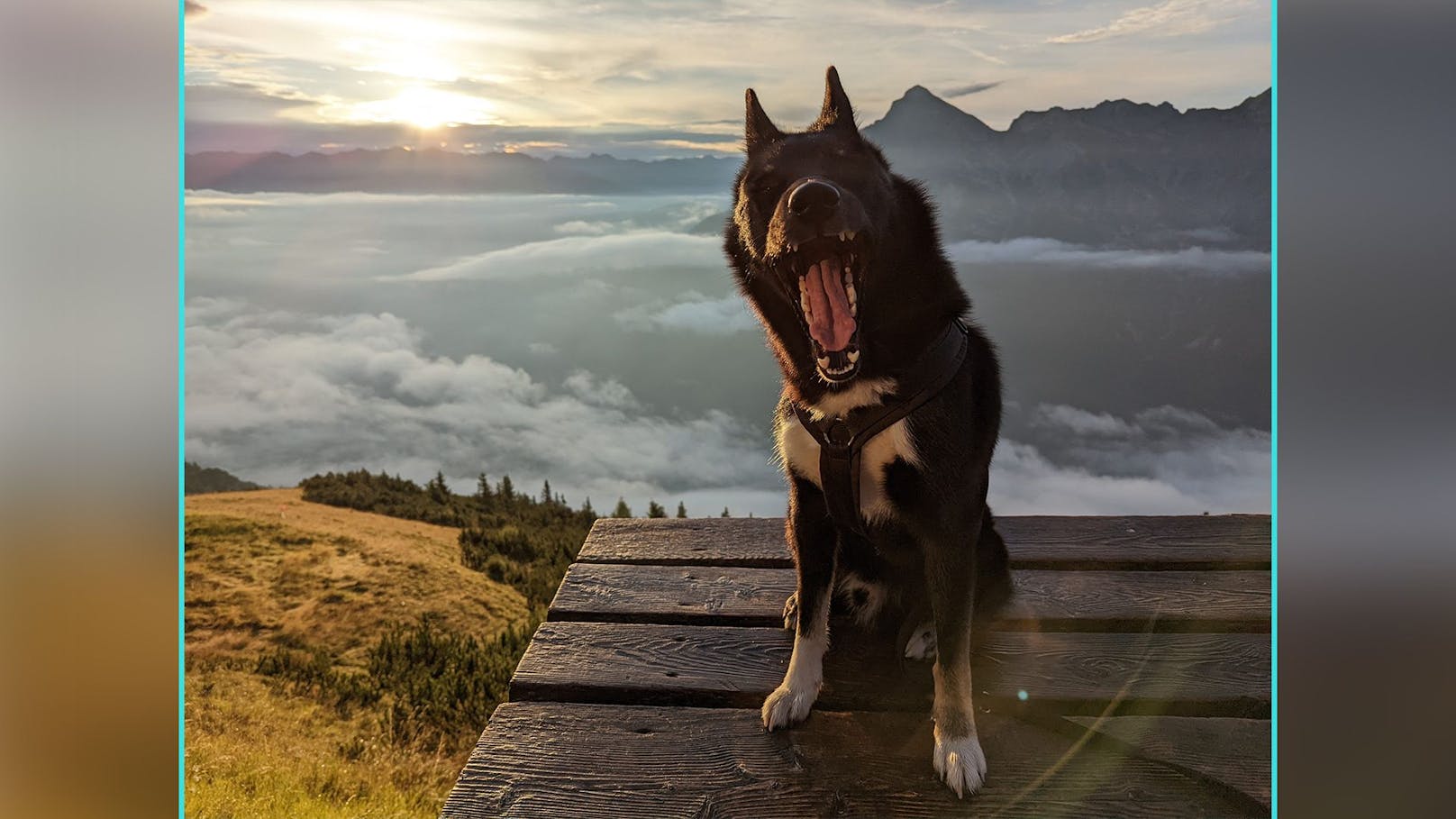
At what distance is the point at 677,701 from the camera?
2512mm

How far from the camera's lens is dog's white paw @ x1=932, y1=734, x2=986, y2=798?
2.09 metres

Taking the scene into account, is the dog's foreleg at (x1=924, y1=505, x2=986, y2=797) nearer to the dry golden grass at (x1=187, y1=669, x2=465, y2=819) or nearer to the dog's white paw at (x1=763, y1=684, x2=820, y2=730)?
the dog's white paw at (x1=763, y1=684, x2=820, y2=730)

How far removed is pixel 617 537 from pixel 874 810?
1842 mm

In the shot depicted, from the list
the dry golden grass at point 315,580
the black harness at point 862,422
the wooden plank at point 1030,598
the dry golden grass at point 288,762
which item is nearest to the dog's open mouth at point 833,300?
the black harness at point 862,422

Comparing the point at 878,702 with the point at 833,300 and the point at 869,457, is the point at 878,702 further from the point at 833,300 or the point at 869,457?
the point at 833,300

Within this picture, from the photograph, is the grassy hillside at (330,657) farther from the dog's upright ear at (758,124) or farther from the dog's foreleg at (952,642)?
the dog's upright ear at (758,124)

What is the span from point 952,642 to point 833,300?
2.80ft

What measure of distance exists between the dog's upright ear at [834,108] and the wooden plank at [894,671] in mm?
1438

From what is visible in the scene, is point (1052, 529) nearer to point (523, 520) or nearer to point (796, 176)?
point (796, 176)

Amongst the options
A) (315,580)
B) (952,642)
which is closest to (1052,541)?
(952,642)

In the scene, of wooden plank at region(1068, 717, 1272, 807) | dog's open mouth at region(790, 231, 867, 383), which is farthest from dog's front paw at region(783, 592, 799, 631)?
dog's open mouth at region(790, 231, 867, 383)

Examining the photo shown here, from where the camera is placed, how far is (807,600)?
2.42m

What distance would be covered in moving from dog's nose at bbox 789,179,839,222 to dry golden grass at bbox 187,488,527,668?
3.38 meters
